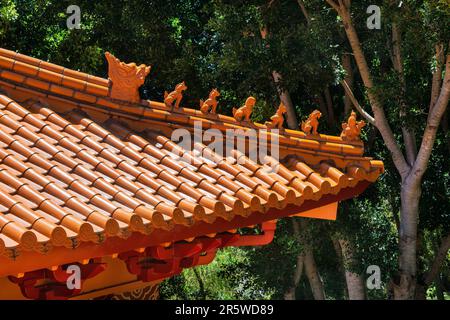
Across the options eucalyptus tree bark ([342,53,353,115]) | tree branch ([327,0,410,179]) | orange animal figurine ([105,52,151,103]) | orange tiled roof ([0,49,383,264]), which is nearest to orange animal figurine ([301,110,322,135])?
orange tiled roof ([0,49,383,264])

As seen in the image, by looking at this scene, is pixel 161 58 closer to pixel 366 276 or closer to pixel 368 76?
pixel 368 76

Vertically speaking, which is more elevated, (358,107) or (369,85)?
(369,85)

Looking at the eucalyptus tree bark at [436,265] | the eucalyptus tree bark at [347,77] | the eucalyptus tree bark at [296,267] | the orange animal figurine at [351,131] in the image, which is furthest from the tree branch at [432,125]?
the orange animal figurine at [351,131]

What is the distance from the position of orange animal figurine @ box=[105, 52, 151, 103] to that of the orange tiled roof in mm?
51

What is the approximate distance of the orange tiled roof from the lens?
4062mm

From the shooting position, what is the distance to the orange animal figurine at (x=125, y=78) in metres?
5.22

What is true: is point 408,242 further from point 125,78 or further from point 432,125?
point 125,78

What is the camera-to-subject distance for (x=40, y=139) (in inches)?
187

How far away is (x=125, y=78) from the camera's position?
5254 mm

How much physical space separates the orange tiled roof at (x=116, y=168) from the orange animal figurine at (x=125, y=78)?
2.0 inches

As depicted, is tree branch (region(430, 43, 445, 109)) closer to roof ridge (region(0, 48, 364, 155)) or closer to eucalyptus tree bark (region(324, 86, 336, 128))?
eucalyptus tree bark (region(324, 86, 336, 128))

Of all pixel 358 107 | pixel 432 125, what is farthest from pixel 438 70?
pixel 358 107

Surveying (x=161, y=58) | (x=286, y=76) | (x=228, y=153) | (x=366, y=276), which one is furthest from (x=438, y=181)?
(x=228, y=153)

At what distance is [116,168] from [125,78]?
678 mm
